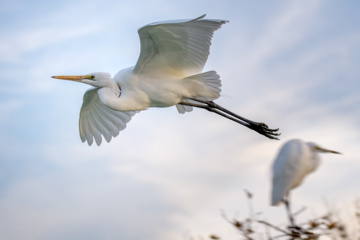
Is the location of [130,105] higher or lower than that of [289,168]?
higher

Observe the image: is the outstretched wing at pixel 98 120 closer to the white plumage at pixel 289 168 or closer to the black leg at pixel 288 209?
the white plumage at pixel 289 168

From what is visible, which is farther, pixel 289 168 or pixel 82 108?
pixel 82 108

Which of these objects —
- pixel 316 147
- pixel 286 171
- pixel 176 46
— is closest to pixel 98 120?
pixel 176 46

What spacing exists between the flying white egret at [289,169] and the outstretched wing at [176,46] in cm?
184

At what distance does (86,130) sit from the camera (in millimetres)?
9555

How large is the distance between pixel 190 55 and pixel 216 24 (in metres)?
0.94

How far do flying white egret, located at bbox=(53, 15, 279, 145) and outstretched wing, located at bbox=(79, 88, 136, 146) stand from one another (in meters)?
0.86

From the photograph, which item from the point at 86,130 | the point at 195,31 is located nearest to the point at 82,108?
the point at 86,130

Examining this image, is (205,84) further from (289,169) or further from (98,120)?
(289,169)

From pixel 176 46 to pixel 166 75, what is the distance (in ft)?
2.20

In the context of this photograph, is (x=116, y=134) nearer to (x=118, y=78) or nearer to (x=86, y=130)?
→ (x=86, y=130)

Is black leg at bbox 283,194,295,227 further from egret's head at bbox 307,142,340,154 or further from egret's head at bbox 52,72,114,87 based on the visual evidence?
egret's head at bbox 52,72,114,87

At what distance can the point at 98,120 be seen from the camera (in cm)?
962

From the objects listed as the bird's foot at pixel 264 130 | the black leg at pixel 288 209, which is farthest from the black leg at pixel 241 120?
the black leg at pixel 288 209
